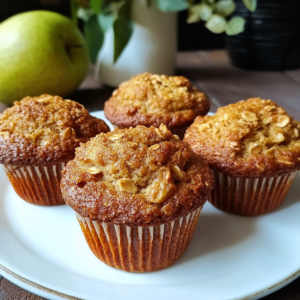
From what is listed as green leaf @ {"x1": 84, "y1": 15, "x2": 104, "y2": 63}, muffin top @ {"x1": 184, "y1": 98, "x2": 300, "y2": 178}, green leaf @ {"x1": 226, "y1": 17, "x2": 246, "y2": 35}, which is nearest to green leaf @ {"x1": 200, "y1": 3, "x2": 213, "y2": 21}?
green leaf @ {"x1": 226, "y1": 17, "x2": 246, "y2": 35}

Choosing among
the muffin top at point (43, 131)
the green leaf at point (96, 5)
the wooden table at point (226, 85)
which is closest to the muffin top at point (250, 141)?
the muffin top at point (43, 131)

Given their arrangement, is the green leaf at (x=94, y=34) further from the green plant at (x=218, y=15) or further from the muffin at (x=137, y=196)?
the muffin at (x=137, y=196)

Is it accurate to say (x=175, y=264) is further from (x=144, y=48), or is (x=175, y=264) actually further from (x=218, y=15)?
(x=218, y=15)

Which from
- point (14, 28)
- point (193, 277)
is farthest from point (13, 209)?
point (14, 28)

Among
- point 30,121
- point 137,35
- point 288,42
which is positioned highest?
point 30,121

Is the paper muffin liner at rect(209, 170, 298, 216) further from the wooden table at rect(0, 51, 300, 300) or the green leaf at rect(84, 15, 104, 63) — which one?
the green leaf at rect(84, 15, 104, 63)

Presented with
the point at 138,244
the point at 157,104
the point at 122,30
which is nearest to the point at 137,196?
the point at 138,244

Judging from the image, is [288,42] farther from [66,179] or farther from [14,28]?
[66,179]
